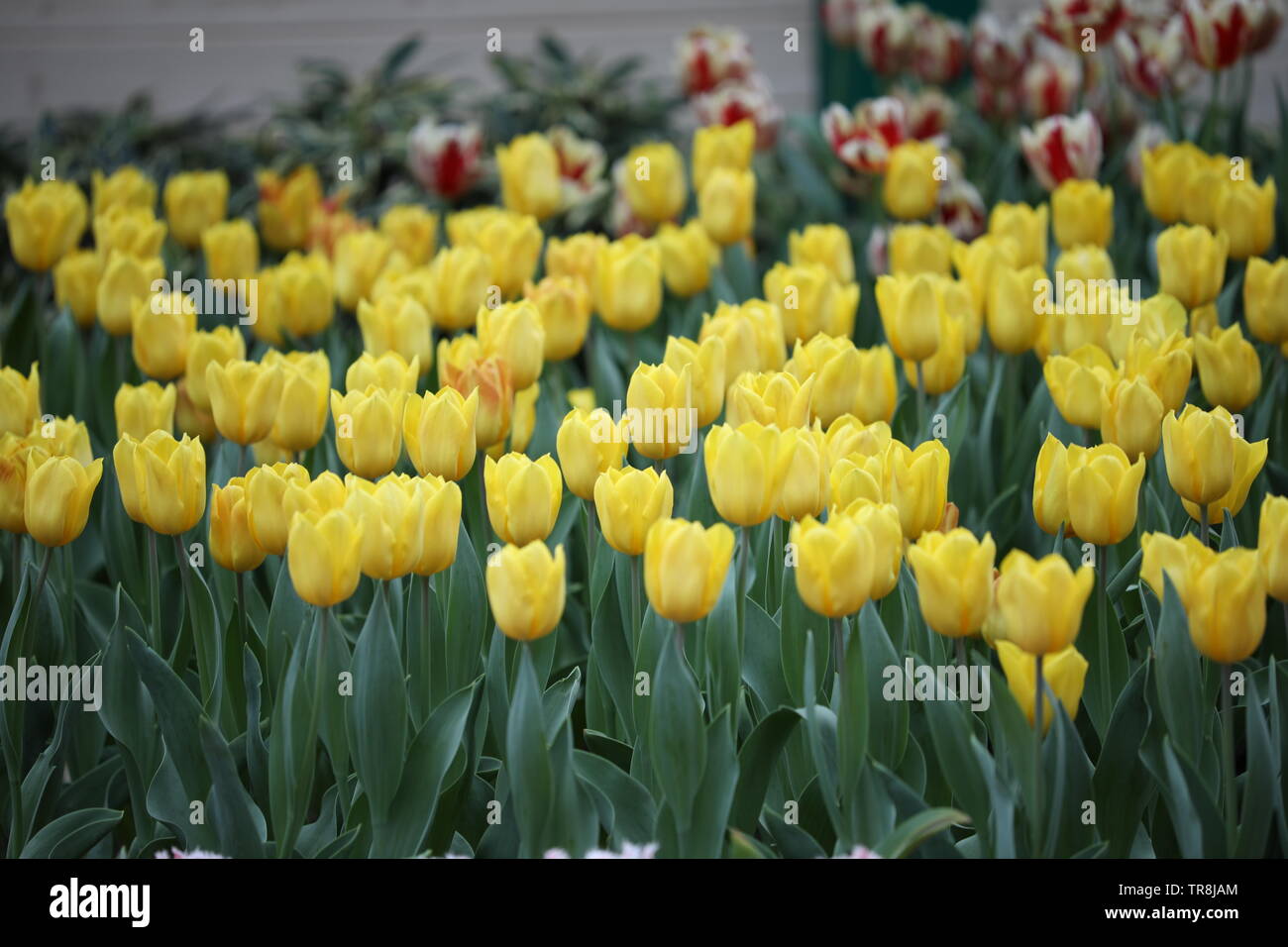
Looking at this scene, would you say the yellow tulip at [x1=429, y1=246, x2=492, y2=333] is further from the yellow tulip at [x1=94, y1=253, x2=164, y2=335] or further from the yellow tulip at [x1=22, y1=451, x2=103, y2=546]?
the yellow tulip at [x1=22, y1=451, x2=103, y2=546]

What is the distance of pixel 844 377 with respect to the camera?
1604 millimetres

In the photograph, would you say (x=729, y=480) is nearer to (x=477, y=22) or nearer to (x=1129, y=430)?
(x=1129, y=430)

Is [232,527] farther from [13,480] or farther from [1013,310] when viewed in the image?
[1013,310]

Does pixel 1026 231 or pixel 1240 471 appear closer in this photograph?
pixel 1240 471

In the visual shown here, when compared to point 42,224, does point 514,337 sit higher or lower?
lower

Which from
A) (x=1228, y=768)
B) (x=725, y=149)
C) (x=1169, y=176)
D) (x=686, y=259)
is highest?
(x=725, y=149)

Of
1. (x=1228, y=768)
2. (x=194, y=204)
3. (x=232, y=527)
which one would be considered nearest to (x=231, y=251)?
(x=194, y=204)

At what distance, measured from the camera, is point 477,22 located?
16.8ft

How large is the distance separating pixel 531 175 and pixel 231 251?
0.59m

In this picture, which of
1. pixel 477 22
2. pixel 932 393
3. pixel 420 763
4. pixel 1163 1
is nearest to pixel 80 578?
pixel 420 763

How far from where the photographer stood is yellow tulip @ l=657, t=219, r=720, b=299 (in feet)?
7.56

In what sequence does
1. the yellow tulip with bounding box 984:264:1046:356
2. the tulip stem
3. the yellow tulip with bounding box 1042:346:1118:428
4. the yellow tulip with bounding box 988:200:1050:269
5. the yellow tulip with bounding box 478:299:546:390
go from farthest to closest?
the yellow tulip with bounding box 988:200:1050:269 < the yellow tulip with bounding box 984:264:1046:356 < the yellow tulip with bounding box 478:299:546:390 < the yellow tulip with bounding box 1042:346:1118:428 < the tulip stem

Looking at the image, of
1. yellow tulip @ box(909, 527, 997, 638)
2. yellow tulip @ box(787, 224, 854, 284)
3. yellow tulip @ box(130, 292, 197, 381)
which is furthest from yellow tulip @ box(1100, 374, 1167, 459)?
yellow tulip @ box(130, 292, 197, 381)

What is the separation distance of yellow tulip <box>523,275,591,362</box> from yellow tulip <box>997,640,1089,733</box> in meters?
0.97
